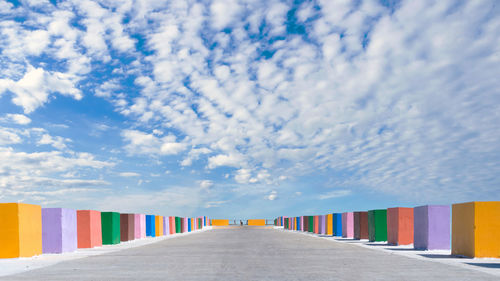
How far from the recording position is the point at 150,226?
40.9 meters

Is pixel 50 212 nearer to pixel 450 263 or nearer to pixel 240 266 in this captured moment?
pixel 240 266

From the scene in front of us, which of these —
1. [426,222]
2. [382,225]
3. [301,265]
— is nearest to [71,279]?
[301,265]

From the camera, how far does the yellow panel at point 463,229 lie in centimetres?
1741

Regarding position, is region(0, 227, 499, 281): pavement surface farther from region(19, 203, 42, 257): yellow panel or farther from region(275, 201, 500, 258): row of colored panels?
region(19, 203, 42, 257): yellow panel

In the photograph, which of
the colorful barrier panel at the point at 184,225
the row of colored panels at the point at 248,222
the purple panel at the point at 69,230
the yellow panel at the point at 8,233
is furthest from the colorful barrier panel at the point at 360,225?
the row of colored panels at the point at 248,222

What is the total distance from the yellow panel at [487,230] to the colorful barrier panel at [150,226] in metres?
28.3

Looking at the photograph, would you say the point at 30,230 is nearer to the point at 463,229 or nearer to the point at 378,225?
the point at 463,229

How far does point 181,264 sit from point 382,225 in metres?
16.9

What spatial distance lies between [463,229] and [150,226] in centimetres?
2808

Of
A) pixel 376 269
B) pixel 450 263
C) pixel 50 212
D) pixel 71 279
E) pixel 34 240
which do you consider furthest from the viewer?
pixel 50 212

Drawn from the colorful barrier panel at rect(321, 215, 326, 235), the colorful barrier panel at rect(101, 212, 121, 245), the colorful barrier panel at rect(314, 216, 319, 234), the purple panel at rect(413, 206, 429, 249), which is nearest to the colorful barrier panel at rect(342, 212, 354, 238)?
the colorful barrier panel at rect(321, 215, 326, 235)

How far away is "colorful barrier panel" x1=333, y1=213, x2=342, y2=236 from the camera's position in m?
39.5

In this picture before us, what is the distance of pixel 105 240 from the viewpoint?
28203 millimetres

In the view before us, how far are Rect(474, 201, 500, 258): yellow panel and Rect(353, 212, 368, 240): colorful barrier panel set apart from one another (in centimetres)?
1454
